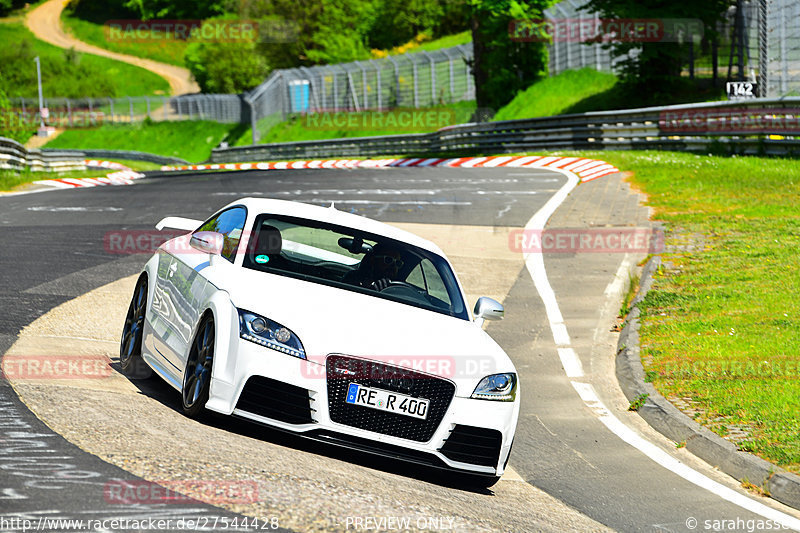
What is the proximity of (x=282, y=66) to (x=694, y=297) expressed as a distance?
3580 inches

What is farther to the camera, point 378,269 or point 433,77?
point 433,77

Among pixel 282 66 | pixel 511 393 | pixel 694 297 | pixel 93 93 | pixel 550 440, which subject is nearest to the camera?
pixel 511 393

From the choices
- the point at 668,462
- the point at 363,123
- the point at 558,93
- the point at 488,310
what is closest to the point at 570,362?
the point at 668,462

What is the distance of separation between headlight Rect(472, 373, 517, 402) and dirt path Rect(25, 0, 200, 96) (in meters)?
113

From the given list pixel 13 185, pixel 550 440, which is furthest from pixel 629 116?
pixel 550 440

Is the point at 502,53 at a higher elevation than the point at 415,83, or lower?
higher

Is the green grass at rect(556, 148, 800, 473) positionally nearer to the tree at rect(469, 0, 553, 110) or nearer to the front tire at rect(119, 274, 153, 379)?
the front tire at rect(119, 274, 153, 379)

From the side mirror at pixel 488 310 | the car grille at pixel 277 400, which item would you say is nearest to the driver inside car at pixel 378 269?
the side mirror at pixel 488 310

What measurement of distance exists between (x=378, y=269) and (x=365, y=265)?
0.11m

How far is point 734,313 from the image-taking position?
39.5 ft

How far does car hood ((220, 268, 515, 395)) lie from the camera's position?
6.45 metres

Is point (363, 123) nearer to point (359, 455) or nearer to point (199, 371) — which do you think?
point (359, 455)

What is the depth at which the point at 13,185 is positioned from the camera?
31.0 m

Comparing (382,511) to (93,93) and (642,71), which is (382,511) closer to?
(642,71)
